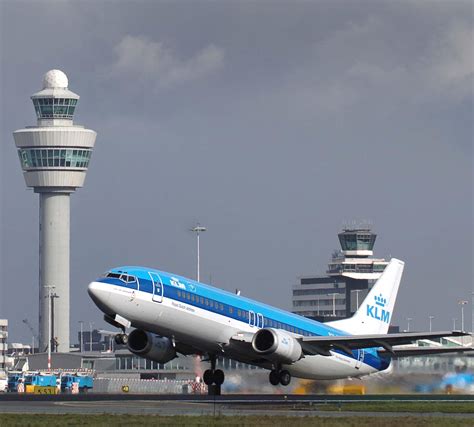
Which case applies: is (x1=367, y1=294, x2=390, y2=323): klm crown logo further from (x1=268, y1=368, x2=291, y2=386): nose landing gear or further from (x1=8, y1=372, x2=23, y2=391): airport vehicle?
(x1=8, y1=372, x2=23, y2=391): airport vehicle

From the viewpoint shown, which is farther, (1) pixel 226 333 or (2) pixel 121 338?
(1) pixel 226 333

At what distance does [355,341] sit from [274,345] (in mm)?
6055

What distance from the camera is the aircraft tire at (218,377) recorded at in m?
81.8

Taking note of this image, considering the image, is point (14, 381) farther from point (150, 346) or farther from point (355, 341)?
point (355, 341)

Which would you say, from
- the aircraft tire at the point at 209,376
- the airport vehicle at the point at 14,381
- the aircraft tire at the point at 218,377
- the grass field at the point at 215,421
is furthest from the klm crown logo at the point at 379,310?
the airport vehicle at the point at 14,381

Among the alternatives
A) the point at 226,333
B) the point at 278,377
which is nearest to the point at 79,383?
the point at 278,377

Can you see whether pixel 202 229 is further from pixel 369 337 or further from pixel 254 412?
pixel 254 412

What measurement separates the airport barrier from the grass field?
54.4m

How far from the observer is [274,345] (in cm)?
7675

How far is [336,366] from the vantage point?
8519cm

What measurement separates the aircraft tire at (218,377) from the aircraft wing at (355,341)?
5.33 metres

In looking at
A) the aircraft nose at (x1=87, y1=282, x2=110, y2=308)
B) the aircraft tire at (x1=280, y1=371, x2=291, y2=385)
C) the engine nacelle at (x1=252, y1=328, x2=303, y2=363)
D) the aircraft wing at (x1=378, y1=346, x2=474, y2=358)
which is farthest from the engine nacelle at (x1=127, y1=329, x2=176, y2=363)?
the aircraft wing at (x1=378, y1=346, x2=474, y2=358)

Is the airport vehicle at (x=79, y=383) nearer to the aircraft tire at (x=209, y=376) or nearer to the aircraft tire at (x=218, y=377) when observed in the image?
the aircraft tire at (x=209, y=376)

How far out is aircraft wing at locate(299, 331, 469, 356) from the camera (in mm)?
79875
